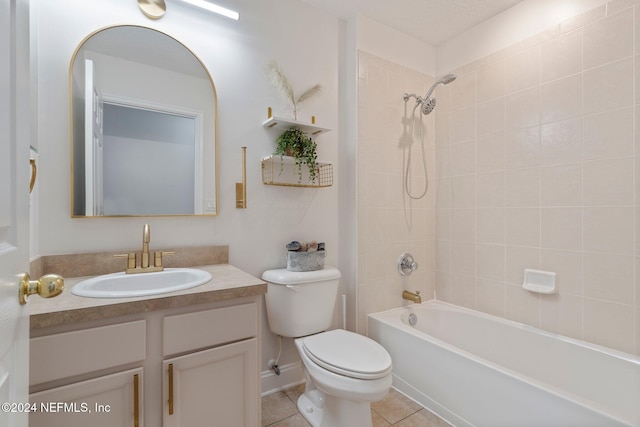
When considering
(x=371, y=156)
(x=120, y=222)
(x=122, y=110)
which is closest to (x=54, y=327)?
(x=120, y=222)

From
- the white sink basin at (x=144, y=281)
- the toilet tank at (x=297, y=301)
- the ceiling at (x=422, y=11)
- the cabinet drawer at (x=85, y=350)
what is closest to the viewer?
the cabinet drawer at (x=85, y=350)

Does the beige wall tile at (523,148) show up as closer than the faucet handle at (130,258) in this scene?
No

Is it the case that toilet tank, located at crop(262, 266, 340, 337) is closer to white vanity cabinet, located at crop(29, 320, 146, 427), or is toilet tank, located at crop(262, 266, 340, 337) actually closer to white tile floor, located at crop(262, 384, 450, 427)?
white tile floor, located at crop(262, 384, 450, 427)

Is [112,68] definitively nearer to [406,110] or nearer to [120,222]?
[120,222]

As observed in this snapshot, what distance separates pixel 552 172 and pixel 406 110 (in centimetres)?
104

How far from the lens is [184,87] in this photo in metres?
1.58

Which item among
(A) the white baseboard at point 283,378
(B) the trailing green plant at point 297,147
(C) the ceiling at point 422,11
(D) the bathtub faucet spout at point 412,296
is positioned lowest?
(A) the white baseboard at point 283,378

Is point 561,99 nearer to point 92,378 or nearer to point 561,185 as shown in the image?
point 561,185

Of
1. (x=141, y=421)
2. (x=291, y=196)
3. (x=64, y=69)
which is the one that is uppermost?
(x=64, y=69)

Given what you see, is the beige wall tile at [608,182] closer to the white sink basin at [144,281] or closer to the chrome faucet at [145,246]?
the white sink basin at [144,281]

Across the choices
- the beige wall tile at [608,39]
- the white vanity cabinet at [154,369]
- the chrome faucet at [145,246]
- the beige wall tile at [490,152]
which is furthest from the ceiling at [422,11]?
the white vanity cabinet at [154,369]

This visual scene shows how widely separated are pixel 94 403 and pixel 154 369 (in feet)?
0.58

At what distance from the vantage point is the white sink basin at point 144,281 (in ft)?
3.91

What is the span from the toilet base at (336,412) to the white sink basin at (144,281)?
0.87 m
